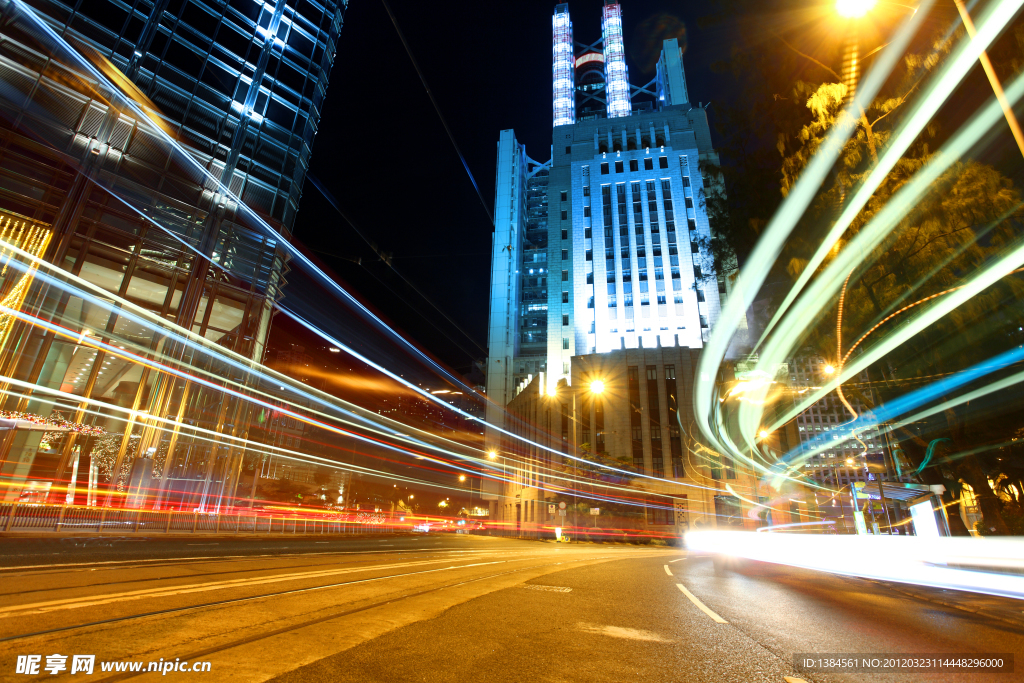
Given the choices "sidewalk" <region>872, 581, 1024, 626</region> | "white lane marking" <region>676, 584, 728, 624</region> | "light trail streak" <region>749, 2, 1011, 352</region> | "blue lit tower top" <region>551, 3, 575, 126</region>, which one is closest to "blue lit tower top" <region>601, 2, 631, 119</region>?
"blue lit tower top" <region>551, 3, 575, 126</region>

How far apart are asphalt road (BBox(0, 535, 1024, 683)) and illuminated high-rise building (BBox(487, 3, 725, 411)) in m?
53.5

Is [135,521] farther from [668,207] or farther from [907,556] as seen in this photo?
[668,207]

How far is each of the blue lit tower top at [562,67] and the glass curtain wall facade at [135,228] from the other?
5968 cm

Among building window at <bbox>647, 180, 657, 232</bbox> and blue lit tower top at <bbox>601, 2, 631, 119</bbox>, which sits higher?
blue lit tower top at <bbox>601, 2, 631, 119</bbox>

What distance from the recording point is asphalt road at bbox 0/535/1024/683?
12.5 feet

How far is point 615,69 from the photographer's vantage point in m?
85.8

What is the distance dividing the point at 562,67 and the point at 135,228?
85071 mm

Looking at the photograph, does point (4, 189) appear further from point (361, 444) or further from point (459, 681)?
point (361, 444)

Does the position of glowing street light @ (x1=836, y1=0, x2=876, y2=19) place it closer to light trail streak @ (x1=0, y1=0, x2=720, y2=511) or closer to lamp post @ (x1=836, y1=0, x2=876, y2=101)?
lamp post @ (x1=836, y1=0, x2=876, y2=101)

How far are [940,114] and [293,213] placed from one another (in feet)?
115

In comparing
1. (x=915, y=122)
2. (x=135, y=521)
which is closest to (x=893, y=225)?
(x=915, y=122)

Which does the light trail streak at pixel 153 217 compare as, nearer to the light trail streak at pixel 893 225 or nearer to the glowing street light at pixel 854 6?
the light trail streak at pixel 893 225

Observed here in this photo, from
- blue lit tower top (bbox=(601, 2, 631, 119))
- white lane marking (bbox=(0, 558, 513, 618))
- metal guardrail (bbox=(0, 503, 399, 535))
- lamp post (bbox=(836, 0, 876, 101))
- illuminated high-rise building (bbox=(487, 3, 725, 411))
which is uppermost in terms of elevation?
blue lit tower top (bbox=(601, 2, 631, 119))

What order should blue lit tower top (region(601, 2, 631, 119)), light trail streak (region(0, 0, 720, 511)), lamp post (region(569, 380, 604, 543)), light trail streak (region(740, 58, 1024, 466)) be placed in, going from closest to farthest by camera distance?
1. light trail streak (region(740, 58, 1024, 466))
2. light trail streak (region(0, 0, 720, 511))
3. lamp post (region(569, 380, 604, 543))
4. blue lit tower top (region(601, 2, 631, 119))
